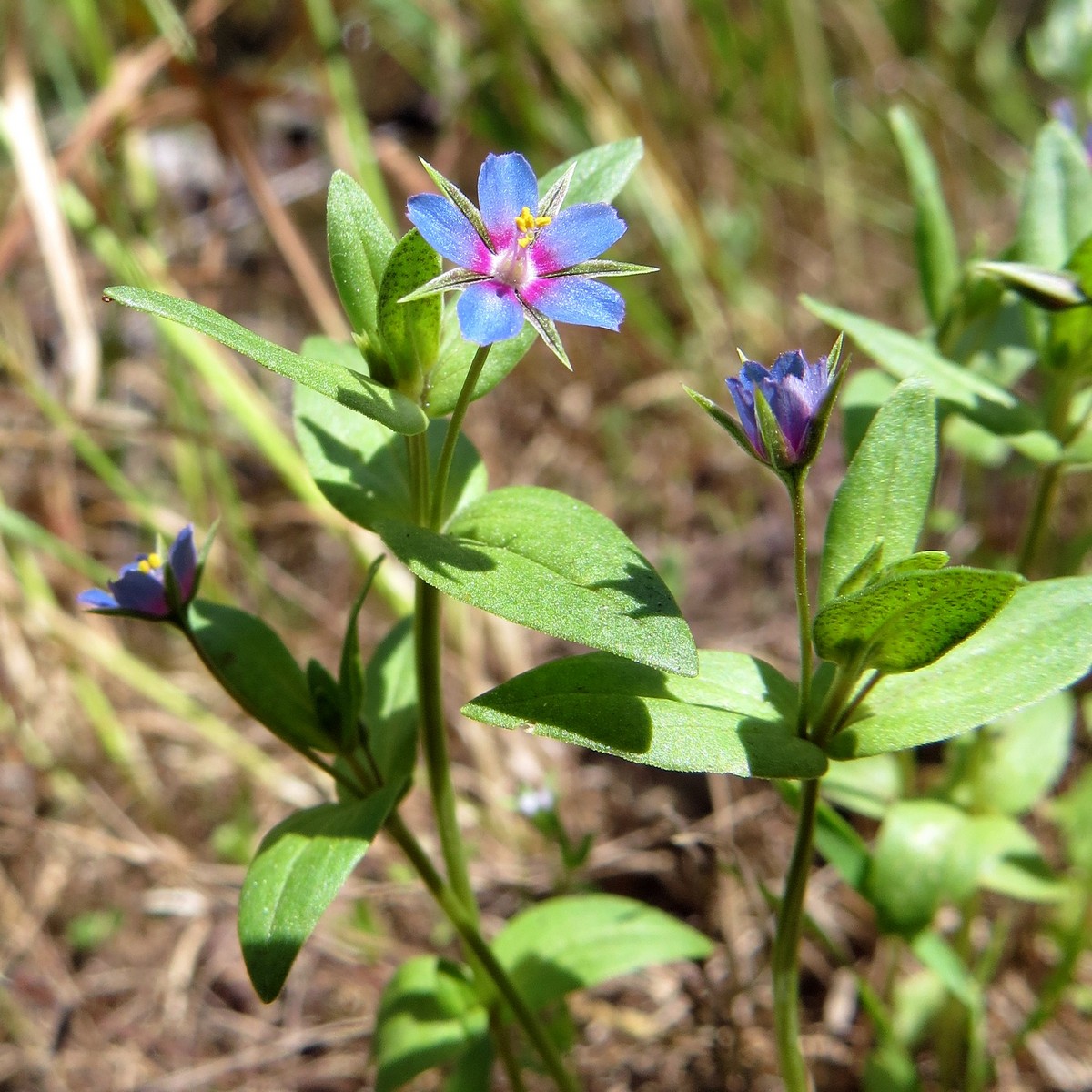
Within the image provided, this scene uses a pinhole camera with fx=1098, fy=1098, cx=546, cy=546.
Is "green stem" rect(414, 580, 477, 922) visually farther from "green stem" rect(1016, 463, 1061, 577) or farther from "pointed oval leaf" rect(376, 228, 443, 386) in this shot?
"green stem" rect(1016, 463, 1061, 577)

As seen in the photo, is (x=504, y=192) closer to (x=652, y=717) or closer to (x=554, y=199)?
(x=554, y=199)

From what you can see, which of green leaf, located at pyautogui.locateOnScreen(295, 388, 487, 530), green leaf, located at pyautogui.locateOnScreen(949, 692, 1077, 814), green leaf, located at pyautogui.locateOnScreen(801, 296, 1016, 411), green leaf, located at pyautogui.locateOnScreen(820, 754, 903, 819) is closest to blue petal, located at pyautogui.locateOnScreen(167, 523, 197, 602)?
green leaf, located at pyautogui.locateOnScreen(295, 388, 487, 530)

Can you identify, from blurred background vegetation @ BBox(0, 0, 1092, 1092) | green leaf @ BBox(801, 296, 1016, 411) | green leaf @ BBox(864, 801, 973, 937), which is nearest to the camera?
green leaf @ BBox(801, 296, 1016, 411)

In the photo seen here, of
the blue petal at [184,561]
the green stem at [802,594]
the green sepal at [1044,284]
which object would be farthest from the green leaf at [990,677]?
the blue petal at [184,561]

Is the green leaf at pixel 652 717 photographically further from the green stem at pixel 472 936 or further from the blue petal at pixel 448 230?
the blue petal at pixel 448 230

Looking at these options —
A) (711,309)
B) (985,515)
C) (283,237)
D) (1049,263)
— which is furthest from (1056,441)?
(283,237)

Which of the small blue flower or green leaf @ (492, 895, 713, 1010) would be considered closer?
the small blue flower

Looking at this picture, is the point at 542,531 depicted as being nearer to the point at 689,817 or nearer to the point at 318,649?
the point at 689,817
